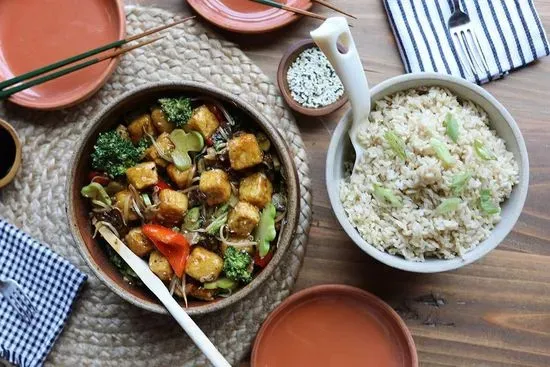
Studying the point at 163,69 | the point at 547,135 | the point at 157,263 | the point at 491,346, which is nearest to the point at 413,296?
the point at 491,346

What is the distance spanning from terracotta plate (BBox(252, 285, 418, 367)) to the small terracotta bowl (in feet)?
1.86

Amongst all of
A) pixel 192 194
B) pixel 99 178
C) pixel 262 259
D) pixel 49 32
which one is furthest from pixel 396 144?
pixel 49 32

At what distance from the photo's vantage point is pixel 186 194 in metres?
2.16

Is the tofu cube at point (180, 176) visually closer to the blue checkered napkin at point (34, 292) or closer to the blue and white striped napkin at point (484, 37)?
the blue checkered napkin at point (34, 292)

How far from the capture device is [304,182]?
231cm

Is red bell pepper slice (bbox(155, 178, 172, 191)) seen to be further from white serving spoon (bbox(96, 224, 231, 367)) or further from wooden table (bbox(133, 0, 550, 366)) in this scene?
wooden table (bbox(133, 0, 550, 366))

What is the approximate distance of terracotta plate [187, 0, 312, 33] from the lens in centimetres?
233

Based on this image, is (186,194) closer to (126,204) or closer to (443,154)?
(126,204)

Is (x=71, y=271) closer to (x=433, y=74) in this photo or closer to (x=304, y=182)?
(x=304, y=182)

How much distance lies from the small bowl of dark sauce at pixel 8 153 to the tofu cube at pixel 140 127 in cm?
40

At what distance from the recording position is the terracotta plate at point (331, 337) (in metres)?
2.28

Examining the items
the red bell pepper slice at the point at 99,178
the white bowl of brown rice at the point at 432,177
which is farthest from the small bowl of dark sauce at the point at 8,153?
the white bowl of brown rice at the point at 432,177

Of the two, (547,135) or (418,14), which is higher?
(418,14)

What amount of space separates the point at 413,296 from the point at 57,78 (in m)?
1.33
